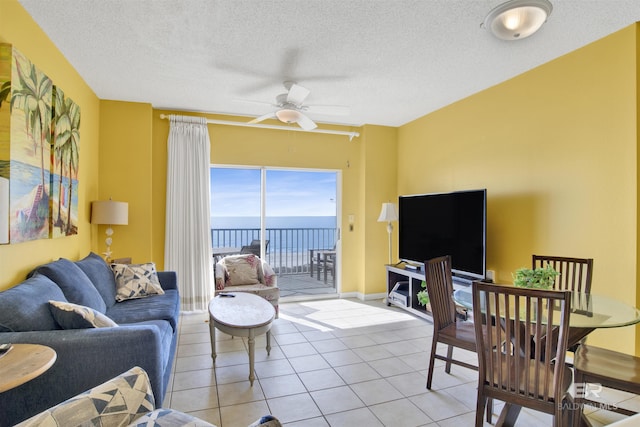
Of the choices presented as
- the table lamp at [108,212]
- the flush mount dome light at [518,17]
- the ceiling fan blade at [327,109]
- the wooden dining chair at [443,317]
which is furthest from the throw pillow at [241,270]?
the flush mount dome light at [518,17]

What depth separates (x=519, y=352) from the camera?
1747 mm

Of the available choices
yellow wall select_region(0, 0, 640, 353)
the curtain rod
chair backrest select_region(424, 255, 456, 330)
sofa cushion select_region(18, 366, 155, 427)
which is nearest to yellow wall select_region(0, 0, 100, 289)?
yellow wall select_region(0, 0, 640, 353)

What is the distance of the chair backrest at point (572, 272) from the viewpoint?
8.45ft

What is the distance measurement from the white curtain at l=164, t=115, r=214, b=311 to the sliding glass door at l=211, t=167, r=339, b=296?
1.07 feet

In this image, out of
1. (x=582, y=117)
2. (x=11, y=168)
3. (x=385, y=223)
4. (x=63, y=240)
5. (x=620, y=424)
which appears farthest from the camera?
(x=385, y=223)

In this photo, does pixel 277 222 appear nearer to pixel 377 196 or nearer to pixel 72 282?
pixel 377 196

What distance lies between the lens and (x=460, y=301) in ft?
8.07

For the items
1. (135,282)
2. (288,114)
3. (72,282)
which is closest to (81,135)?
(135,282)

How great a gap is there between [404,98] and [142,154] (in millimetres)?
3284

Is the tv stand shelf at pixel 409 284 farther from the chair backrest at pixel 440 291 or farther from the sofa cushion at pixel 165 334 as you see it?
the sofa cushion at pixel 165 334

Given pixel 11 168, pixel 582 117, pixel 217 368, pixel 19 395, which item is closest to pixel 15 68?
pixel 11 168

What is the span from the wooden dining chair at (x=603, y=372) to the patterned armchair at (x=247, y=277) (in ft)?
9.70

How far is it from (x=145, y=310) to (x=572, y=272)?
354cm

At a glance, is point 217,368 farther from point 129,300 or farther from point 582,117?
point 582,117
